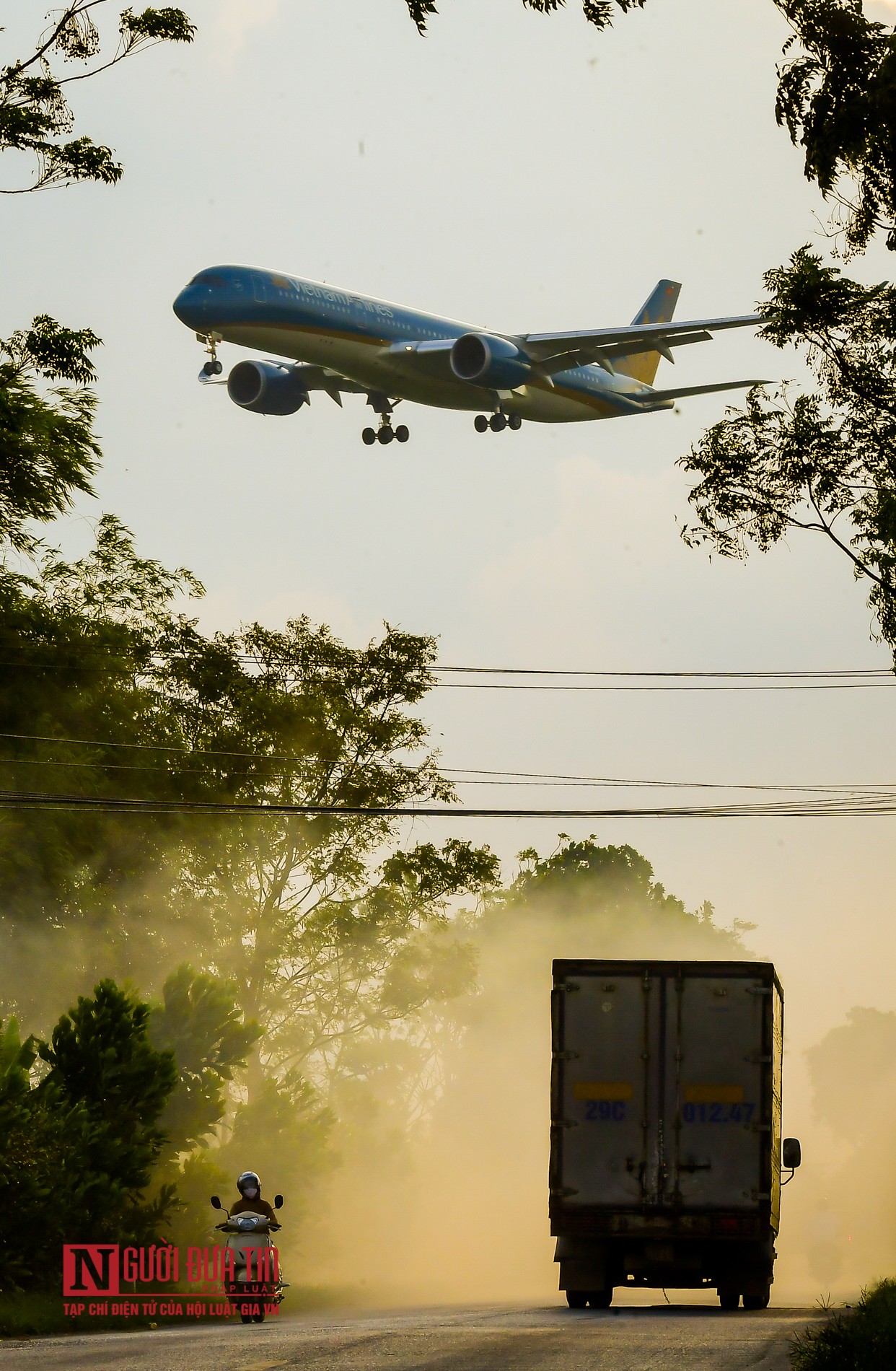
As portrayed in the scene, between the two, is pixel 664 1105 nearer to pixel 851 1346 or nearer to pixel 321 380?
pixel 851 1346

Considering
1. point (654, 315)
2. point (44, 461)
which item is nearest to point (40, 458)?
point (44, 461)

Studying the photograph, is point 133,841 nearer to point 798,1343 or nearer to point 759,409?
point 759,409

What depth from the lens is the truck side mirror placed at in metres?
19.9

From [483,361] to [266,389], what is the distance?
6.80m

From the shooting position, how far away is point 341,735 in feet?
151

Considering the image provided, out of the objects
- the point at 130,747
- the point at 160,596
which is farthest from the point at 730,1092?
the point at 160,596

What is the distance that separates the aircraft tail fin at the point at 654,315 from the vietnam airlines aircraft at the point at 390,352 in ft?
71.0

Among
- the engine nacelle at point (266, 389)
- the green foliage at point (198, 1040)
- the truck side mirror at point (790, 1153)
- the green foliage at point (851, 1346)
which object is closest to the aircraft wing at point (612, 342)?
the engine nacelle at point (266, 389)

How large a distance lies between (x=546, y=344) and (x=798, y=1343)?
41.3m

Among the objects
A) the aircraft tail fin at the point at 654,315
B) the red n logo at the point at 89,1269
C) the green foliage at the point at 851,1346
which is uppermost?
the aircraft tail fin at the point at 654,315

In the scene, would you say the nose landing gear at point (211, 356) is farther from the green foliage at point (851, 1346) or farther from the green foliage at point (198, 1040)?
the green foliage at point (851, 1346)

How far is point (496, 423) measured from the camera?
5369 centimetres

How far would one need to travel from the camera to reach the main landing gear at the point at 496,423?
53.4 m

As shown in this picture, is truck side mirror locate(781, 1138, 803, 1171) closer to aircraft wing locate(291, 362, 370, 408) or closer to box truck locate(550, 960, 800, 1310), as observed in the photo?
box truck locate(550, 960, 800, 1310)
